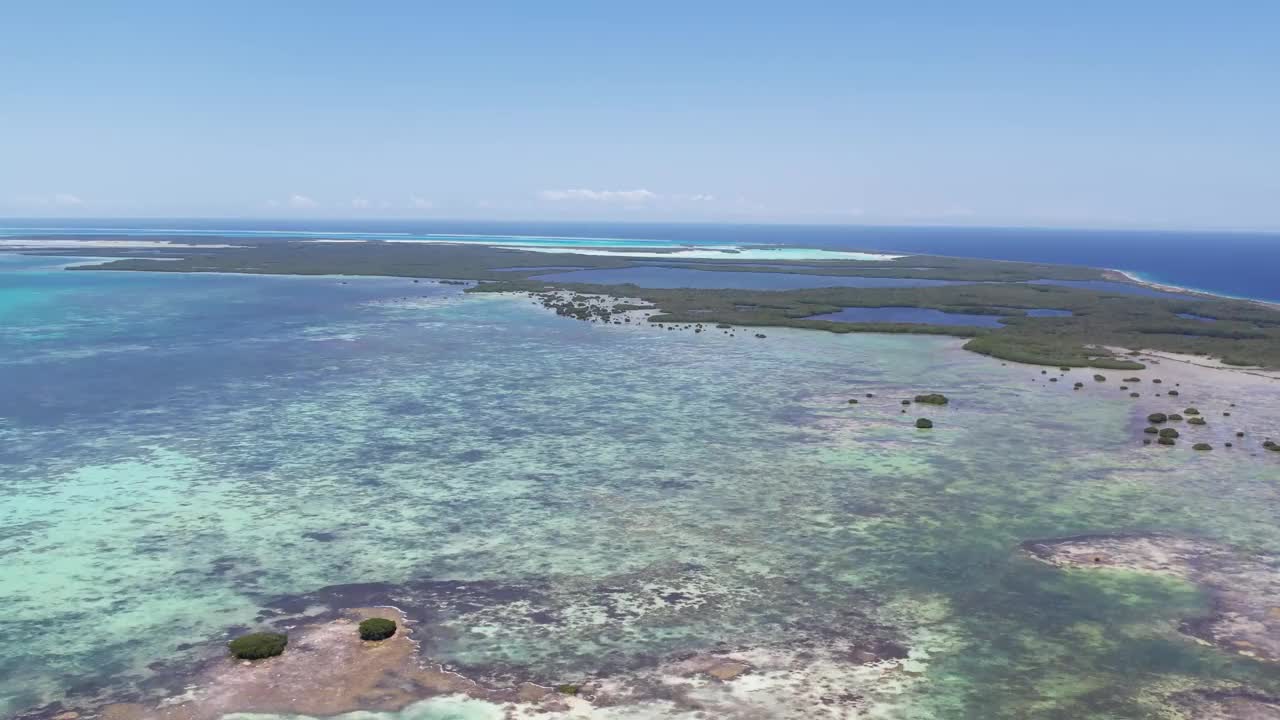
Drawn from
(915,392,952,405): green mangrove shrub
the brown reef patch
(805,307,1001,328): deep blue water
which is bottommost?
the brown reef patch

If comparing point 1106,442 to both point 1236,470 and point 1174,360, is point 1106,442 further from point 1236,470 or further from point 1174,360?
point 1174,360

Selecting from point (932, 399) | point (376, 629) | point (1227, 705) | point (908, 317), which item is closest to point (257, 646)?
point (376, 629)

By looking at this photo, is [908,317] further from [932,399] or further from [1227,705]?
[1227,705]

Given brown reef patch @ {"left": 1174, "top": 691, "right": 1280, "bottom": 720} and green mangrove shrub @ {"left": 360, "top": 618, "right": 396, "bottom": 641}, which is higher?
green mangrove shrub @ {"left": 360, "top": 618, "right": 396, "bottom": 641}

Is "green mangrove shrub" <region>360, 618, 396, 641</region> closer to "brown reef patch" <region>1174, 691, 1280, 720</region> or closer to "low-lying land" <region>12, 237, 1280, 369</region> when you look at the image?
"brown reef patch" <region>1174, 691, 1280, 720</region>

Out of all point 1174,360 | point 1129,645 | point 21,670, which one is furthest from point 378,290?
point 1129,645

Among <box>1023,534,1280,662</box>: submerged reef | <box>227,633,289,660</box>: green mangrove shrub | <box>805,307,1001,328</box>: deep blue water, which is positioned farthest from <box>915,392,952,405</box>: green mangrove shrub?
<box>805,307,1001,328</box>: deep blue water
